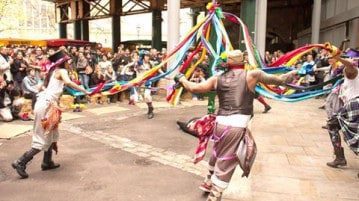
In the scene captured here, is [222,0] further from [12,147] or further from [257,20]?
[12,147]

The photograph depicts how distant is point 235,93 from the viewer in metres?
4.02

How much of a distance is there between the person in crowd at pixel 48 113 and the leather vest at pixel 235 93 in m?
2.41

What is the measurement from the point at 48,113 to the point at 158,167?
1.83 meters

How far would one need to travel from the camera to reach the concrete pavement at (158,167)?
16.0 feet

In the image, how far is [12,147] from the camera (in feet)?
23.4

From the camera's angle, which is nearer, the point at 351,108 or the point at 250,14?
the point at 351,108

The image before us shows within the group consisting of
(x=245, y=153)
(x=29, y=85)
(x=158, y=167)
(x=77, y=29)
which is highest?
(x=77, y=29)

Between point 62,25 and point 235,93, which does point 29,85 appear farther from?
point 62,25

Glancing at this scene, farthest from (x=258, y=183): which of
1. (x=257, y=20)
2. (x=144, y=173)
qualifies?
(x=257, y=20)

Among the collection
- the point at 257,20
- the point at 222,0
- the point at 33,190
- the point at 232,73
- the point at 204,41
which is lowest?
the point at 33,190

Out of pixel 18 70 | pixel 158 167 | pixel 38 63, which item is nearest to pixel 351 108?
pixel 158 167

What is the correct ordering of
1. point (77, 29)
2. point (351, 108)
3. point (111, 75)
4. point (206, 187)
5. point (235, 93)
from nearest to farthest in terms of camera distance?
1. point (235, 93)
2. point (206, 187)
3. point (351, 108)
4. point (111, 75)
5. point (77, 29)

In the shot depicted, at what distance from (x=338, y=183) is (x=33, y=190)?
407 cm

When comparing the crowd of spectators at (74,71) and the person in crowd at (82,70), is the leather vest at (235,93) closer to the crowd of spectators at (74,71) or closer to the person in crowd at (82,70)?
the crowd of spectators at (74,71)
